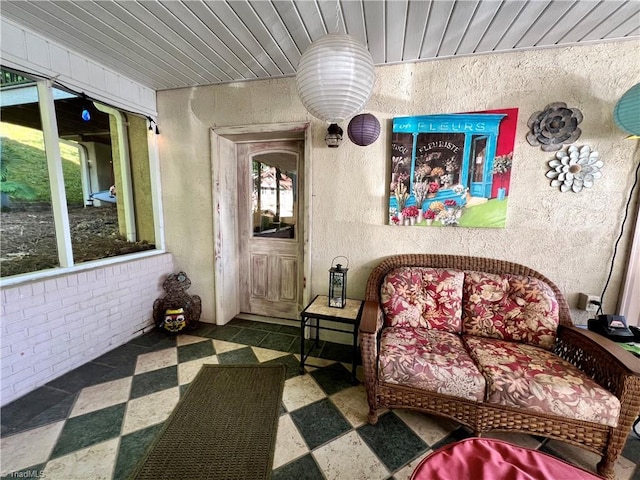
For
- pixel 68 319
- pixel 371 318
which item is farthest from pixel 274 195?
pixel 68 319

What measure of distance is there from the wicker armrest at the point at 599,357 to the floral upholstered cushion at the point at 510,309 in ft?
0.25

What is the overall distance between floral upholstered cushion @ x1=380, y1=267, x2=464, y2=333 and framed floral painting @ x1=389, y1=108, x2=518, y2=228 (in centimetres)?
48

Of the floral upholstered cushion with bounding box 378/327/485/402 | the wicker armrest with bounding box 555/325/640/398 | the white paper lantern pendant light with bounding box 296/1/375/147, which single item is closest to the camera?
the white paper lantern pendant light with bounding box 296/1/375/147

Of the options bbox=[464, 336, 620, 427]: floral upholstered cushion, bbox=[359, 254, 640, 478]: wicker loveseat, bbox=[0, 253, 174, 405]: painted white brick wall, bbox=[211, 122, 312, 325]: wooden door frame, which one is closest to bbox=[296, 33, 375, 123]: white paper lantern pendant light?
bbox=[211, 122, 312, 325]: wooden door frame

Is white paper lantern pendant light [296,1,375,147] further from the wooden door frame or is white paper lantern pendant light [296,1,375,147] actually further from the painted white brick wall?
the painted white brick wall

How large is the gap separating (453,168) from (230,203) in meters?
2.25

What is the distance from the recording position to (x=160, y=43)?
6.06 feet

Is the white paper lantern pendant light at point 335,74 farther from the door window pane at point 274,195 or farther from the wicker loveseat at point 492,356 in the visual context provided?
the door window pane at point 274,195

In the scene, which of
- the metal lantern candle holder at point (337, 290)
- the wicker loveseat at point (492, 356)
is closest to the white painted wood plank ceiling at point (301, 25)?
the wicker loveseat at point (492, 356)

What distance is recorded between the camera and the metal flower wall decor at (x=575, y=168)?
1800mm

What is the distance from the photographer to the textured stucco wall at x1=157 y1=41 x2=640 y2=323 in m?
1.78

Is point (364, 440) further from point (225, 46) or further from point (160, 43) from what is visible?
point (160, 43)

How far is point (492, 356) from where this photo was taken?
1497mm

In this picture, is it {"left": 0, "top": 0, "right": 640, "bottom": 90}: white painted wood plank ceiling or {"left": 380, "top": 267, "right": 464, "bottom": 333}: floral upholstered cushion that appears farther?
{"left": 380, "top": 267, "right": 464, "bottom": 333}: floral upholstered cushion
